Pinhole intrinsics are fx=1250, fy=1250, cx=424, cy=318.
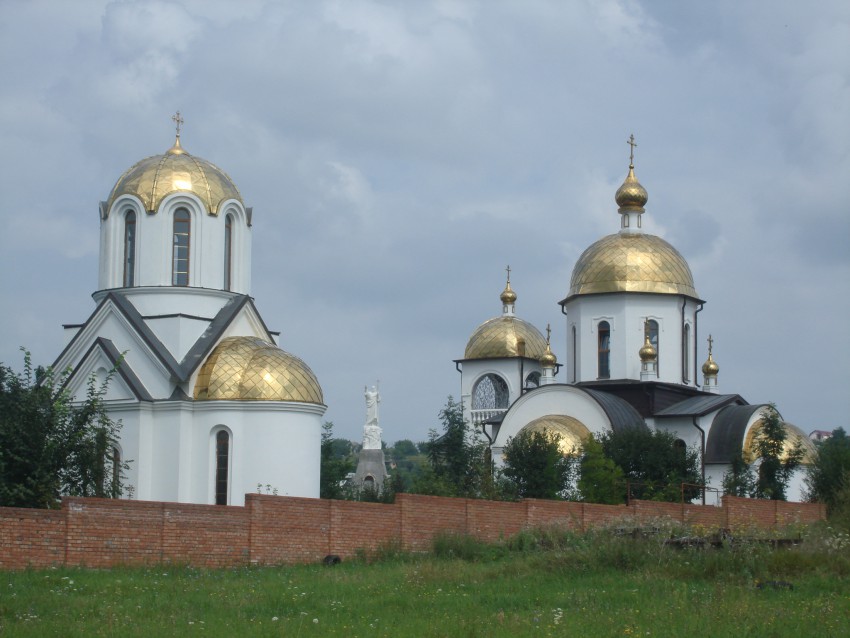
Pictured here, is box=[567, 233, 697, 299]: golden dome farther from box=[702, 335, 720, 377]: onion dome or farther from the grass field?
the grass field

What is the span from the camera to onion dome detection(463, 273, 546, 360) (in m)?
38.9

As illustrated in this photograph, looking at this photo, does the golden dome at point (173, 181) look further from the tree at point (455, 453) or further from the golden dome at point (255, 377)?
the tree at point (455, 453)

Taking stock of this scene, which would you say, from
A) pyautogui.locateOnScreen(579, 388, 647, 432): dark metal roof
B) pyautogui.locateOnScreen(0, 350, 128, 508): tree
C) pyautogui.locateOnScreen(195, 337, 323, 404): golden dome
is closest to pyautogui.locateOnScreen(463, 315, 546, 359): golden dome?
pyautogui.locateOnScreen(579, 388, 647, 432): dark metal roof

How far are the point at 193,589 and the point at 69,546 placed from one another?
2124 millimetres

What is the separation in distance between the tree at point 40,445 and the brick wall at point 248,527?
10.9ft

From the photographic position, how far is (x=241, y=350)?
2383 centimetres

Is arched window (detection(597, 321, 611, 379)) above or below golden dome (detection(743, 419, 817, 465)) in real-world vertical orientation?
above

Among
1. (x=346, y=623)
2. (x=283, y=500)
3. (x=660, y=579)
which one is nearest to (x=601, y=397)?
(x=283, y=500)

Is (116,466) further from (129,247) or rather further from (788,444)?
(788,444)

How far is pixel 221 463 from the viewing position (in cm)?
2305

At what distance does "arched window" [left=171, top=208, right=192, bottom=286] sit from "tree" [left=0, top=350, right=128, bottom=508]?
19.7 ft

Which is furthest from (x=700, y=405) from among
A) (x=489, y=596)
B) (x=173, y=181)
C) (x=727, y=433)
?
(x=489, y=596)

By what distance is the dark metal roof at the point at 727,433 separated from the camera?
3169 cm

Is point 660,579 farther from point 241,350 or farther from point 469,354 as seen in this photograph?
point 469,354
